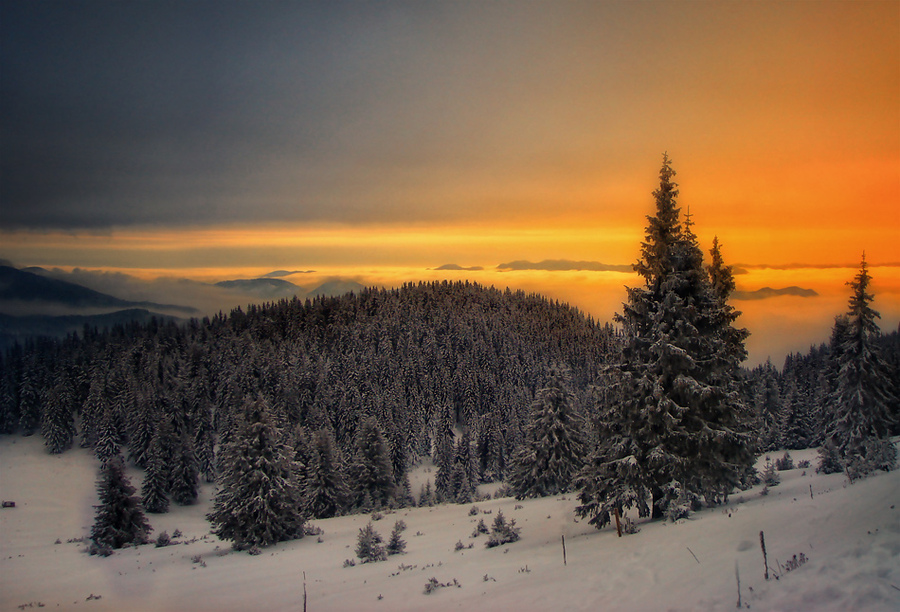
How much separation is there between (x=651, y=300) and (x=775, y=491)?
10.9 metres

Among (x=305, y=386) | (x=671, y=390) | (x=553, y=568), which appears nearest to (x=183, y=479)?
(x=305, y=386)

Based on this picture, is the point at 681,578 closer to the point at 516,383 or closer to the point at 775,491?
the point at 775,491

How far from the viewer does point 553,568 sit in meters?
15.8

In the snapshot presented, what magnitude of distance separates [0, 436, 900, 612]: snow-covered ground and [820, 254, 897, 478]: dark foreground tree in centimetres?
654

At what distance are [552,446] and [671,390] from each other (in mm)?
22542

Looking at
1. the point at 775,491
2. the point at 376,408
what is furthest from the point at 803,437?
the point at 376,408

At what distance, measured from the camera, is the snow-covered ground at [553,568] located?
1090cm

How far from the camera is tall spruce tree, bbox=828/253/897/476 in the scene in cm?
3170

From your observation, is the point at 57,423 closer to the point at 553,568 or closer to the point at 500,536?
the point at 500,536

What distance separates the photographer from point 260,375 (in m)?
119

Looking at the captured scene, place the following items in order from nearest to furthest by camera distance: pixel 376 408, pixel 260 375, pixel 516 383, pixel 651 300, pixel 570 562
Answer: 1. pixel 570 562
2. pixel 651 300
3. pixel 376 408
4. pixel 260 375
5. pixel 516 383

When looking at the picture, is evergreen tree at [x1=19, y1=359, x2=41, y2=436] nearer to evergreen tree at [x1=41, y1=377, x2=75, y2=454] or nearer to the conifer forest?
the conifer forest

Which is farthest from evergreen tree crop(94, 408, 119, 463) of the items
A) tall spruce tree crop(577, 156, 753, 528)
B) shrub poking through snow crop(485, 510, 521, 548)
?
tall spruce tree crop(577, 156, 753, 528)

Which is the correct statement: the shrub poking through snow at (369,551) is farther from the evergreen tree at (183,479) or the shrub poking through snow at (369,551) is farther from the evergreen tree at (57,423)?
the evergreen tree at (57,423)
